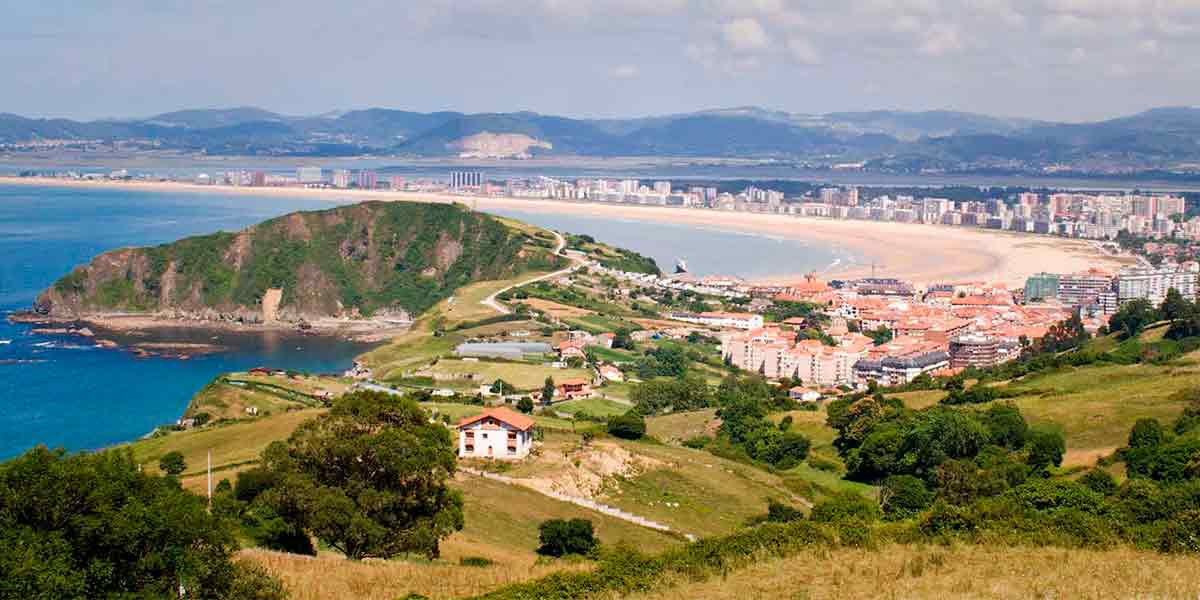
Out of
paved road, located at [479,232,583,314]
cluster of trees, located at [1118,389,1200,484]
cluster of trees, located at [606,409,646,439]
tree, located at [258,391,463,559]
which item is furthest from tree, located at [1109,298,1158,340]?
tree, located at [258,391,463,559]

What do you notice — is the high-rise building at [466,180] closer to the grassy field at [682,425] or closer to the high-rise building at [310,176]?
the high-rise building at [310,176]

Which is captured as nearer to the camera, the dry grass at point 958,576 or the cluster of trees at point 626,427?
the dry grass at point 958,576

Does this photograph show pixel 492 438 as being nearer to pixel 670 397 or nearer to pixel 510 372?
pixel 670 397

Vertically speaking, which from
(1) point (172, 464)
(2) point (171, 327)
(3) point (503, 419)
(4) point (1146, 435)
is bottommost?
(2) point (171, 327)

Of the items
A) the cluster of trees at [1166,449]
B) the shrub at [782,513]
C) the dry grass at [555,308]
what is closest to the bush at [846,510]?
the shrub at [782,513]

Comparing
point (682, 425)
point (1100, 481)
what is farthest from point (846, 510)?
point (682, 425)

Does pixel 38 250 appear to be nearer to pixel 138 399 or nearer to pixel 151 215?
pixel 151 215
